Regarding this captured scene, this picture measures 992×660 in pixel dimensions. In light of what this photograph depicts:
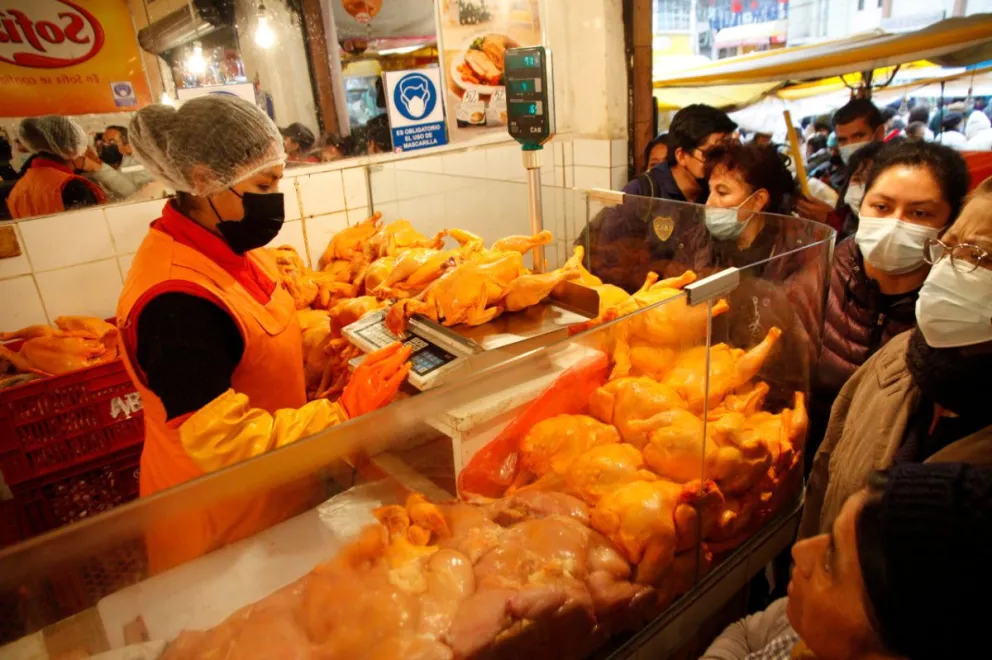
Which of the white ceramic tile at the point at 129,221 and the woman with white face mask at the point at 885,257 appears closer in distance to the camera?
the woman with white face mask at the point at 885,257

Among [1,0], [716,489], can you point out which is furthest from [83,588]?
[1,0]

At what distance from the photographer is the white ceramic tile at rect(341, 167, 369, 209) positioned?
12.8 ft

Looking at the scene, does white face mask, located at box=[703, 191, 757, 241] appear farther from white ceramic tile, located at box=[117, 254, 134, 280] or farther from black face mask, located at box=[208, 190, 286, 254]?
white ceramic tile, located at box=[117, 254, 134, 280]

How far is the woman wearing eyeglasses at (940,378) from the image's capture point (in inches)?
53.4

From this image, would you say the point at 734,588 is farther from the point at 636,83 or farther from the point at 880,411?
the point at 636,83

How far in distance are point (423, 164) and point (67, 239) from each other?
7.09ft

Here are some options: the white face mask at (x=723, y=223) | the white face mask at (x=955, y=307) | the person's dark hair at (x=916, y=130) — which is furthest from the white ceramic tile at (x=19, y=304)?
the person's dark hair at (x=916, y=130)

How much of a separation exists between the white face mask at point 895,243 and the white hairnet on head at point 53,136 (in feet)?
11.4

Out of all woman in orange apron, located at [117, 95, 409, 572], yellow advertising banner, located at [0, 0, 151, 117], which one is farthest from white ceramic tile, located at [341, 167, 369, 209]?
woman in orange apron, located at [117, 95, 409, 572]

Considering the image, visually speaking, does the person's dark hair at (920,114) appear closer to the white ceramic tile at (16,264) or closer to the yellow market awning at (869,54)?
the yellow market awning at (869,54)

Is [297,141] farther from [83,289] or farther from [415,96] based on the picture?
[83,289]

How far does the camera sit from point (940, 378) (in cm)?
141

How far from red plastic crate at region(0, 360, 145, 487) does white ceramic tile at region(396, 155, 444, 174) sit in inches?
85.3

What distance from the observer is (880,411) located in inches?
63.9
